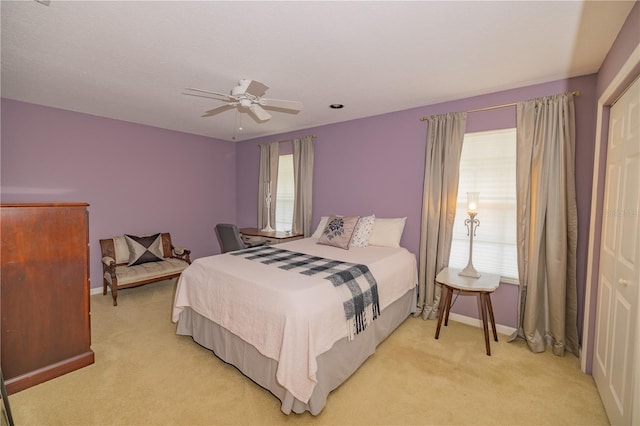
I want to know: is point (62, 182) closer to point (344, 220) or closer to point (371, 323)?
point (344, 220)

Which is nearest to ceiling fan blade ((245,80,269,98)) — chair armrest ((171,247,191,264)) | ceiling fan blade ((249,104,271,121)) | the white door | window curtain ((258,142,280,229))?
ceiling fan blade ((249,104,271,121))

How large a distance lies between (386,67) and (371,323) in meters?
2.23

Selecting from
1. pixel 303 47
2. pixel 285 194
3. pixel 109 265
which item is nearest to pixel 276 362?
pixel 303 47

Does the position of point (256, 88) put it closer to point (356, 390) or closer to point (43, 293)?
point (43, 293)

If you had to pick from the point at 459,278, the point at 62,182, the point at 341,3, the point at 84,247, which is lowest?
the point at 459,278

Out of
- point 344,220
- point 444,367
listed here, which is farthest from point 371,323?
point 344,220

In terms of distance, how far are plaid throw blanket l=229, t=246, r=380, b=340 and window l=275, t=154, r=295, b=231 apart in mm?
2284

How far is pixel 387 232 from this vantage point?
3.59 metres

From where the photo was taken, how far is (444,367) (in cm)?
246

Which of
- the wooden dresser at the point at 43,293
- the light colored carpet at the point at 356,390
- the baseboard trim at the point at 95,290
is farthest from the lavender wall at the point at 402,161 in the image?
the baseboard trim at the point at 95,290

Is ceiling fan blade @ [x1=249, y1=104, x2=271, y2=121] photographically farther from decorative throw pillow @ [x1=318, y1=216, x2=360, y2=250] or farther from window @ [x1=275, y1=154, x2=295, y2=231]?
window @ [x1=275, y1=154, x2=295, y2=231]

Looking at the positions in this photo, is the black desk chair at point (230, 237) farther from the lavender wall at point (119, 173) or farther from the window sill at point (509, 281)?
the window sill at point (509, 281)

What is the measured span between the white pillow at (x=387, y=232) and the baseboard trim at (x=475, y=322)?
3.42 feet

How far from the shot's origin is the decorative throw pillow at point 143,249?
426 centimetres
